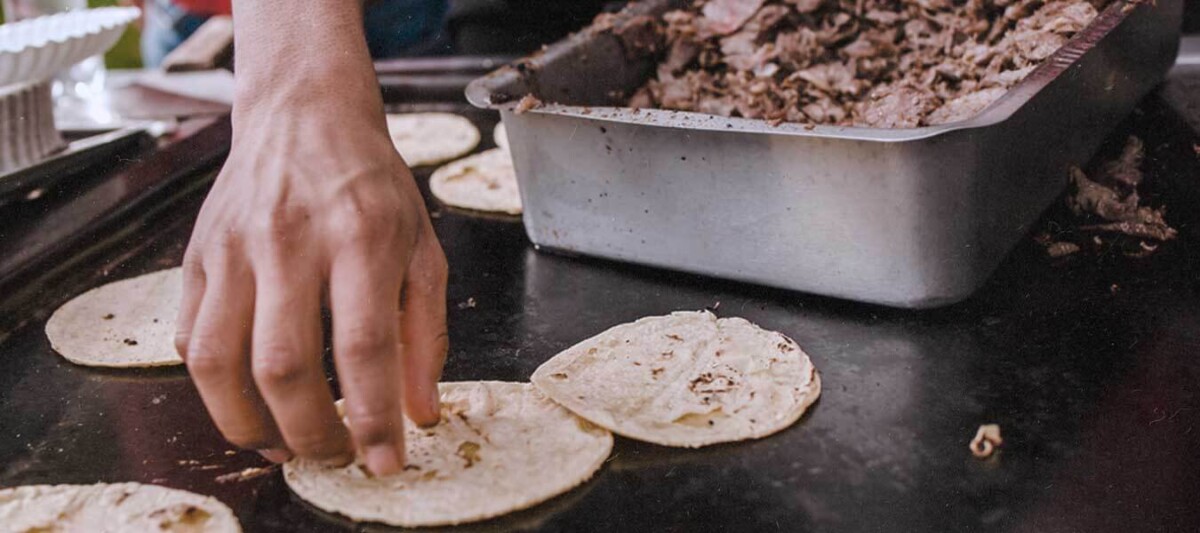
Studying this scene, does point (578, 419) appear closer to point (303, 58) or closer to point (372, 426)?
point (372, 426)

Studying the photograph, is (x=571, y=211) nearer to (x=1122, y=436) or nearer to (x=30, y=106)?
(x=1122, y=436)

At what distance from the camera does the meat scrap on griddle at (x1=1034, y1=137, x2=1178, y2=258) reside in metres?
1.81

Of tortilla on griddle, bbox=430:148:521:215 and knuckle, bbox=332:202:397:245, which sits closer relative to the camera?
knuckle, bbox=332:202:397:245

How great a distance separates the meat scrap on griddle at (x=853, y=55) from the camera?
72.5 inches

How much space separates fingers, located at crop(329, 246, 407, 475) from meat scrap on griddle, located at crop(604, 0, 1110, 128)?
101cm

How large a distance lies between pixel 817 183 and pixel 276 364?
0.84 meters

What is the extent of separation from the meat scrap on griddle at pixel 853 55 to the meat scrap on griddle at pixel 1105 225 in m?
0.26

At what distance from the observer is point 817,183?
1.52 metres

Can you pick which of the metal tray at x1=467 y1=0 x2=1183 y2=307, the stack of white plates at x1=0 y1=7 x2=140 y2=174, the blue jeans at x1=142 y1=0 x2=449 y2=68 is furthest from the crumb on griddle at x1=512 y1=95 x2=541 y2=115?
the blue jeans at x1=142 y1=0 x2=449 y2=68

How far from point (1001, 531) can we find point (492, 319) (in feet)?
2.86

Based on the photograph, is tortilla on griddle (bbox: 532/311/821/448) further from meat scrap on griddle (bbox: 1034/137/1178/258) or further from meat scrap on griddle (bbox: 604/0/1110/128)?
meat scrap on griddle (bbox: 1034/137/1178/258)

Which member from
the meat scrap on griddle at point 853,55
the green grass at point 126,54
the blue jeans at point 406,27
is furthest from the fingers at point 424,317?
the green grass at point 126,54

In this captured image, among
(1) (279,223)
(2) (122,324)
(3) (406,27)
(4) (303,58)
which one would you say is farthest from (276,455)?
(3) (406,27)

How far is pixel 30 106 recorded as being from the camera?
93.0 inches
